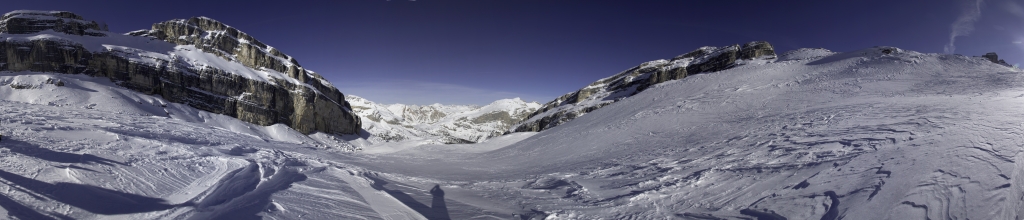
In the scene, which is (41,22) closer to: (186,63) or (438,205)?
(186,63)

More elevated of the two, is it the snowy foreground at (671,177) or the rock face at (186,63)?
the rock face at (186,63)

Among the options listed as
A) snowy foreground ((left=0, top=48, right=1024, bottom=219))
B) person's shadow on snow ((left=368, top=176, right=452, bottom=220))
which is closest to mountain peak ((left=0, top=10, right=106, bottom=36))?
snowy foreground ((left=0, top=48, right=1024, bottom=219))

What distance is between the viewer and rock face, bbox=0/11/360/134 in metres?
47.4

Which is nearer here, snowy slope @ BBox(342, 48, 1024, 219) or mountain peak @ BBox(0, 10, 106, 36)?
snowy slope @ BBox(342, 48, 1024, 219)

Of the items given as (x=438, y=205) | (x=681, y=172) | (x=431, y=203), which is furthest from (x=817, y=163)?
(x=431, y=203)

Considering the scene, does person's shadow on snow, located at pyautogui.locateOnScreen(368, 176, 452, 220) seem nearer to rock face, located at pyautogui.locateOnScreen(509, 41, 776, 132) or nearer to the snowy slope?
the snowy slope

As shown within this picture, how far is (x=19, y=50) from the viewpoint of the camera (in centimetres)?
4544

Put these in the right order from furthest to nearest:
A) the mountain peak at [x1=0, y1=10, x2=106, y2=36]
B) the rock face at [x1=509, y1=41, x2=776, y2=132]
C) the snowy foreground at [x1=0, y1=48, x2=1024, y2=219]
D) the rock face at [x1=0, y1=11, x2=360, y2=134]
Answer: the rock face at [x1=509, y1=41, x2=776, y2=132], the mountain peak at [x1=0, y1=10, x2=106, y2=36], the rock face at [x1=0, y1=11, x2=360, y2=134], the snowy foreground at [x1=0, y1=48, x2=1024, y2=219]

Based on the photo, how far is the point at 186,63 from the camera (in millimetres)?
55531

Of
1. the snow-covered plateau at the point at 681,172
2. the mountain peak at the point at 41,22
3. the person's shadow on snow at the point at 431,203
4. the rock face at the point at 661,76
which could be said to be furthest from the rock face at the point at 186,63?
the person's shadow on snow at the point at 431,203

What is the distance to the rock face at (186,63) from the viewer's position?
47375 mm

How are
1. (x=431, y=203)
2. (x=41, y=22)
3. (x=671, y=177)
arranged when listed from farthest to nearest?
(x=41, y=22), (x=671, y=177), (x=431, y=203)

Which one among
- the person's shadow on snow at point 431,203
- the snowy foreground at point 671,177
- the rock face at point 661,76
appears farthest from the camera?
the rock face at point 661,76

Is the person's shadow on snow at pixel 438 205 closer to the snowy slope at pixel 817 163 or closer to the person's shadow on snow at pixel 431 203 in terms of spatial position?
the person's shadow on snow at pixel 431 203
